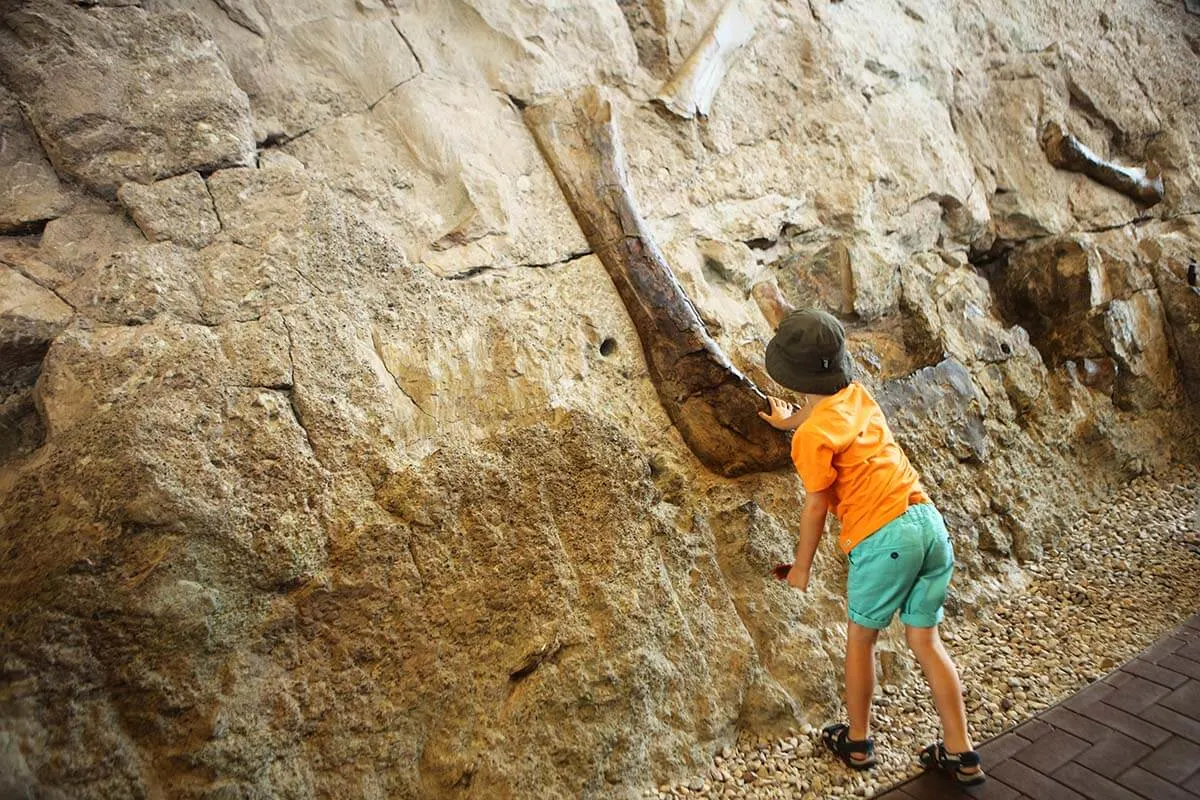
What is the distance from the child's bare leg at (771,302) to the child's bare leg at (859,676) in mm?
1346

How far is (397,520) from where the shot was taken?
218 centimetres

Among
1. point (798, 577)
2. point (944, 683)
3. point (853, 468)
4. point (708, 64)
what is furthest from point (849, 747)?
point (708, 64)

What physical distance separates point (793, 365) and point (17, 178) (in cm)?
224

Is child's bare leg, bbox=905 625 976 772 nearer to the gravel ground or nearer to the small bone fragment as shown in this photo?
the gravel ground

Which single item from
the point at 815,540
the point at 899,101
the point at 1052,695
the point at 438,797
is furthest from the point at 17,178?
the point at 899,101

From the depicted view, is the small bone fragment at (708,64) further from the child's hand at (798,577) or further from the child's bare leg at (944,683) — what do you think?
the child's bare leg at (944,683)

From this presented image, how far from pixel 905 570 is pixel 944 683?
34 centimetres

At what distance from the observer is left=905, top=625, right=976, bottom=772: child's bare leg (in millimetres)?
2201

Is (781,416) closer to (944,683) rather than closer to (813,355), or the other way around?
(813,355)

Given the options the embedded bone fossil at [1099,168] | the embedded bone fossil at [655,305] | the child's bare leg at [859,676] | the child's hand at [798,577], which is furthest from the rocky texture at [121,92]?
the embedded bone fossil at [1099,168]

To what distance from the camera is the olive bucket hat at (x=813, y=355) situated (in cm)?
223

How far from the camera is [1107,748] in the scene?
7.50 feet

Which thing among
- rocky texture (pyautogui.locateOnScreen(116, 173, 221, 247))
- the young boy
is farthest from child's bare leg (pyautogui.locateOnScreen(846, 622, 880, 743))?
rocky texture (pyautogui.locateOnScreen(116, 173, 221, 247))

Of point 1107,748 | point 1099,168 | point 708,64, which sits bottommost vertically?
point 1107,748
